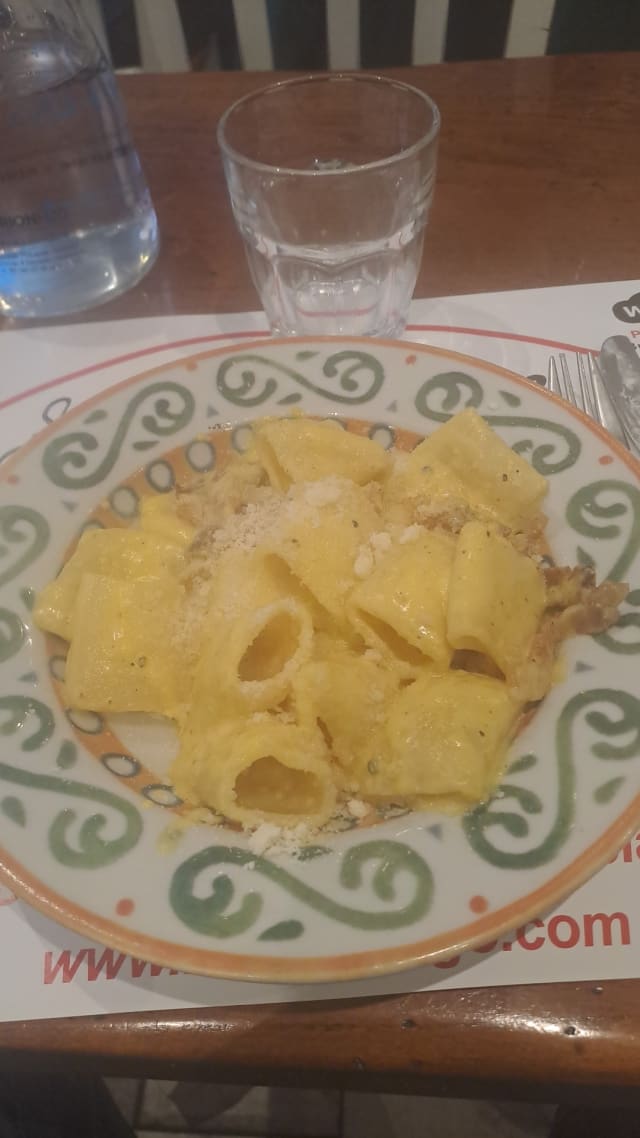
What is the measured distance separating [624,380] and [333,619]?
1.55ft

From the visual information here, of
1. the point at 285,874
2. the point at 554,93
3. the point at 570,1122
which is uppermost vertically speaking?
the point at 554,93

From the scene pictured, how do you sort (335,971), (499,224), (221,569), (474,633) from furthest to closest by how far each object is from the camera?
(499,224) < (221,569) < (474,633) < (335,971)

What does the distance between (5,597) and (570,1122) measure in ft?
2.71

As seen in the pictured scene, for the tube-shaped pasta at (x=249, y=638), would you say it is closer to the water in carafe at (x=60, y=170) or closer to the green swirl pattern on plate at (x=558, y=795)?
the green swirl pattern on plate at (x=558, y=795)

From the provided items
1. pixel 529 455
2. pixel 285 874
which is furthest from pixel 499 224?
pixel 285 874

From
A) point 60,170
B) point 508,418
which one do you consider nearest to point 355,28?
point 60,170

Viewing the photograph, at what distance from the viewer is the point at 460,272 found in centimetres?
126

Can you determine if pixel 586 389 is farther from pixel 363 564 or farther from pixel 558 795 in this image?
pixel 558 795

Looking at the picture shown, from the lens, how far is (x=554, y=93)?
62.6 inches

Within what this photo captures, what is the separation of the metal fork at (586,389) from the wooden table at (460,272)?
231mm

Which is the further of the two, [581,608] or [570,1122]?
[570,1122]

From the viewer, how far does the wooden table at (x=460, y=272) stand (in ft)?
1.93

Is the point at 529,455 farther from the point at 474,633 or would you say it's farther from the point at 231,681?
the point at 231,681

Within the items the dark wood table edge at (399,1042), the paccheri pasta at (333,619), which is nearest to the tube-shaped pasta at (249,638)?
the paccheri pasta at (333,619)
